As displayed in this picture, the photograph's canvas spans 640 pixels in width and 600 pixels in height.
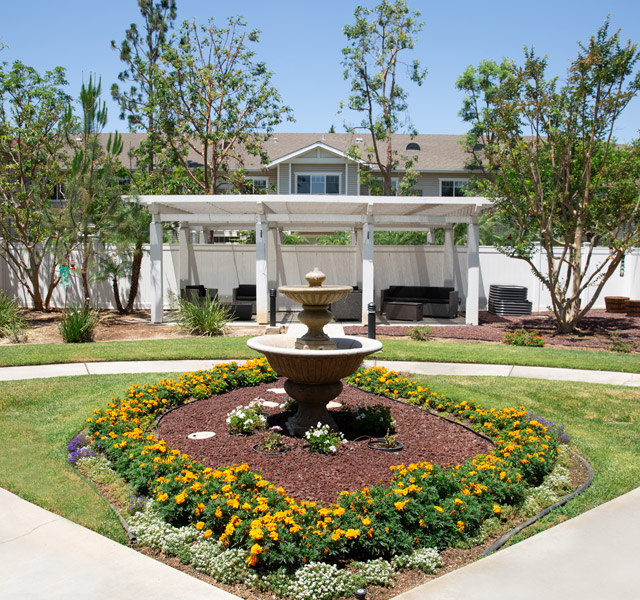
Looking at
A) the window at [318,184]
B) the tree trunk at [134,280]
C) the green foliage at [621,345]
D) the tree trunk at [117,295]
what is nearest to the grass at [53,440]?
the green foliage at [621,345]

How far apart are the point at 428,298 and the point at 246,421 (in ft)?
41.7

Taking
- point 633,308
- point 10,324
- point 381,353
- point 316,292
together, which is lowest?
point 381,353

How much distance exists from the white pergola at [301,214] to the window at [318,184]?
1124 centimetres

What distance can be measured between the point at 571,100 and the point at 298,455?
1132cm

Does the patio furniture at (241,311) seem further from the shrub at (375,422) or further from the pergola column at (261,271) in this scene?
the shrub at (375,422)

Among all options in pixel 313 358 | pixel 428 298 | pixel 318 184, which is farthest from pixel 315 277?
pixel 318 184

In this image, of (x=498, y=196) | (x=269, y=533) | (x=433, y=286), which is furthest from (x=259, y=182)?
(x=269, y=533)

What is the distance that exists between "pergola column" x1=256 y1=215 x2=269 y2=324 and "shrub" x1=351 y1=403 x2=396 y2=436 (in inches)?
364

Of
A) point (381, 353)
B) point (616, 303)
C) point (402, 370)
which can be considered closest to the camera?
point (402, 370)

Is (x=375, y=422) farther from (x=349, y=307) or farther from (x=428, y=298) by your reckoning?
(x=428, y=298)

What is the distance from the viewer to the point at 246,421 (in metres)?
6.42

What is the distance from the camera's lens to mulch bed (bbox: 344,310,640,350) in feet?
44.0

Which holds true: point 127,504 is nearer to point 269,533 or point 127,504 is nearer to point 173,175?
point 269,533

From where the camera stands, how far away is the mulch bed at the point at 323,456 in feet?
17.0
